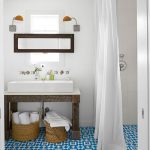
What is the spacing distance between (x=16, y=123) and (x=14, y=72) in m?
1.04

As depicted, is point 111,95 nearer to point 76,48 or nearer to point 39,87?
point 39,87

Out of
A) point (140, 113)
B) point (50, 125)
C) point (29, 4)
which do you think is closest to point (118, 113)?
point (50, 125)

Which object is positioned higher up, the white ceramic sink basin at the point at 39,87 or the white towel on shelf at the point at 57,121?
the white ceramic sink basin at the point at 39,87

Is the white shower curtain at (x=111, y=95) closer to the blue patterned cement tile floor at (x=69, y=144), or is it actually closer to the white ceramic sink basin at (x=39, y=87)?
the blue patterned cement tile floor at (x=69, y=144)

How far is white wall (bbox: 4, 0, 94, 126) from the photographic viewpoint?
4.28m

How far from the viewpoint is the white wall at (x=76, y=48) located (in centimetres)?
→ 428

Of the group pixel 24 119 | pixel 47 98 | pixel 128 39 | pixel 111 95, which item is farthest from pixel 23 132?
pixel 128 39

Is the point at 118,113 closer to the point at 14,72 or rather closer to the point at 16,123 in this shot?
the point at 16,123

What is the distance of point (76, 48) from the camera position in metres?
4.33

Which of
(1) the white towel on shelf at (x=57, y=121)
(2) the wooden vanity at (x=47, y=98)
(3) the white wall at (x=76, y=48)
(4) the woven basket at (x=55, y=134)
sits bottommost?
(4) the woven basket at (x=55, y=134)

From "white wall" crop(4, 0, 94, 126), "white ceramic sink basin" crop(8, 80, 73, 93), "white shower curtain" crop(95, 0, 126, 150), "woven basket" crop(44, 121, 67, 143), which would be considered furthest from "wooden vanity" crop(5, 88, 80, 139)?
"white shower curtain" crop(95, 0, 126, 150)

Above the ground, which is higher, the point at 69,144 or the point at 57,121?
the point at 57,121

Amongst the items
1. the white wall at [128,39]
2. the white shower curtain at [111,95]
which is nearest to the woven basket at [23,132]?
the white shower curtain at [111,95]

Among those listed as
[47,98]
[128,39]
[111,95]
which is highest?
[128,39]
